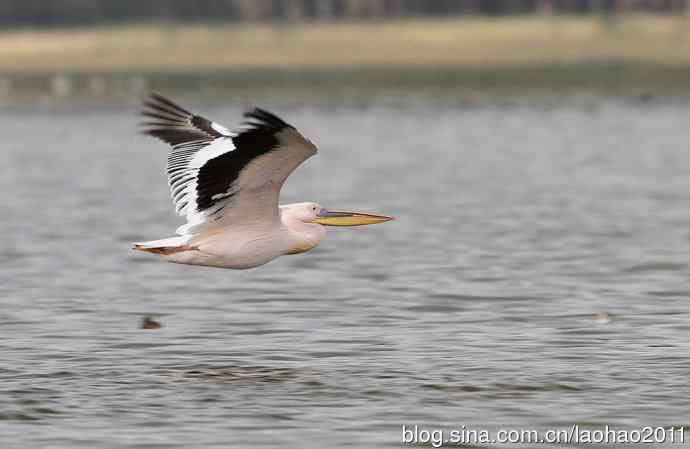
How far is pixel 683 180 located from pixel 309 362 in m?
17.5

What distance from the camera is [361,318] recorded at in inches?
541

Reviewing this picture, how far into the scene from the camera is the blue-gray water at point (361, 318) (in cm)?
1007

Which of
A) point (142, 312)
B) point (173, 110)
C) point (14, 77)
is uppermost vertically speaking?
point (173, 110)

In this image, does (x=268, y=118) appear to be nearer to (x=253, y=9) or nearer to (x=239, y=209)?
(x=239, y=209)

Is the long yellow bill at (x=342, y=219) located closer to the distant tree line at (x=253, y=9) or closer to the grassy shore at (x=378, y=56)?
the grassy shore at (x=378, y=56)

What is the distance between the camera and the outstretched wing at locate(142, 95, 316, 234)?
36.6 feet

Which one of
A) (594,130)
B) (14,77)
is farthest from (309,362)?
(14,77)

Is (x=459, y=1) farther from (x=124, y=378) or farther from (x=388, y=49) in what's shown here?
Result: (x=124, y=378)

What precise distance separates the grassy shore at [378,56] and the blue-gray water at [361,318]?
38.6 metres

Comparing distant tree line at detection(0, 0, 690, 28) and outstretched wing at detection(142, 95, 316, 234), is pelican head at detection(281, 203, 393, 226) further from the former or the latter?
distant tree line at detection(0, 0, 690, 28)

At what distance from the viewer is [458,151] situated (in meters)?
37.8

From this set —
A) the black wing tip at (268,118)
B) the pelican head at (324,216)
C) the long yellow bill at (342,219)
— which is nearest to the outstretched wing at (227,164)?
the black wing tip at (268,118)

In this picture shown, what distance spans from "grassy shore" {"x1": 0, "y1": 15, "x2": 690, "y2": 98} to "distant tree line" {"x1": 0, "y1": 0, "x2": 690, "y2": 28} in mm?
11991

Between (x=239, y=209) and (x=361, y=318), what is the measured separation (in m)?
1.99
